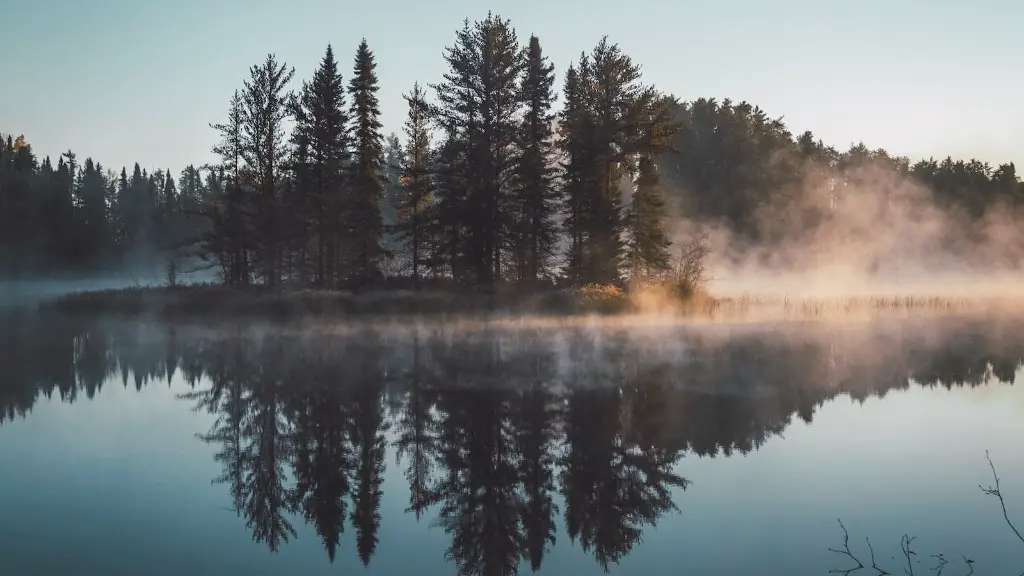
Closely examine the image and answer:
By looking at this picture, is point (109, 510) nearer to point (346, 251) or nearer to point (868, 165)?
point (346, 251)

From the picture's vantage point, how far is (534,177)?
3588cm

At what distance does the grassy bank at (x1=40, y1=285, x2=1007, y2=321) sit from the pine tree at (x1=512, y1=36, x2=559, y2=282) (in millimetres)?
3212

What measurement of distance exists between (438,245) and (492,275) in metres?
3.59

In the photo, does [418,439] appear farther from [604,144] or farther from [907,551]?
[604,144]

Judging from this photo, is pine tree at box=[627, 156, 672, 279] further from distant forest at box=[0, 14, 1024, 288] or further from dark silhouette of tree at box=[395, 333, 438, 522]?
dark silhouette of tree at box=[395, 333, 438, 522]


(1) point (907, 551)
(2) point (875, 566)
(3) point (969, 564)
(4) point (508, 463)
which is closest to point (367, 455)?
(4) point (508, 463)

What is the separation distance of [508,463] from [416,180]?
98.8 feet

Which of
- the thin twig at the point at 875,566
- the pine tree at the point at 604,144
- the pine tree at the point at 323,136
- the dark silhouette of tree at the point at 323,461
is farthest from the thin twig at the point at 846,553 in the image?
the pine tree at the point at 323,136

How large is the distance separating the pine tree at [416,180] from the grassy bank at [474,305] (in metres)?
3.30

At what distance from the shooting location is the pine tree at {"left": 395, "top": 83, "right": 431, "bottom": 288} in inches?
1494

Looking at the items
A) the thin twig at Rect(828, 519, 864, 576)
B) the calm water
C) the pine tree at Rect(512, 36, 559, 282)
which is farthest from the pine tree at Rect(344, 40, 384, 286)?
the thin twig at Rect(828, 519, 864, 576)

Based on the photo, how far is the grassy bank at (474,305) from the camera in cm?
3422

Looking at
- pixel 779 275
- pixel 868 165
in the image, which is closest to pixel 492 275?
pixel 779 275

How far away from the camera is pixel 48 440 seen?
39.2ft
